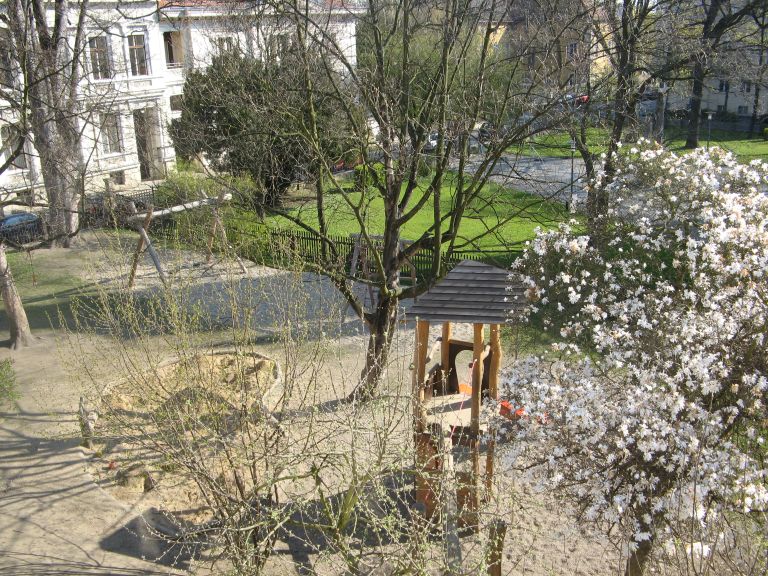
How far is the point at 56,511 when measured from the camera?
8.90 metres

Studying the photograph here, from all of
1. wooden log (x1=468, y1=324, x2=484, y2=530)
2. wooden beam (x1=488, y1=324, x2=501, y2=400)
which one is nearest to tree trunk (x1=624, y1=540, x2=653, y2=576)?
wooden log (x1=468, y1=324, x2=484, y2=530)

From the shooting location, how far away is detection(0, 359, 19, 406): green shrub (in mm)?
12188

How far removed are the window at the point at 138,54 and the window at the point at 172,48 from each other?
2.09 metres

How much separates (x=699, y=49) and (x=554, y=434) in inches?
361

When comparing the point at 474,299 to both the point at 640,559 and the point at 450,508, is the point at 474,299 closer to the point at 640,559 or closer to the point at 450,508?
the point at 450,508

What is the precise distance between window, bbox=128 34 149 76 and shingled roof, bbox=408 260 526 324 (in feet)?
80.0

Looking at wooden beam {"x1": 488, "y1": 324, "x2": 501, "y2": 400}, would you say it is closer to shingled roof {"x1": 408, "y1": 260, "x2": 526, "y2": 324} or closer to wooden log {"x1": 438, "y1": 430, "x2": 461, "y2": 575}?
shingled roof {"x1": 408, "y1": 260, "x2": 526, "y2": 324}

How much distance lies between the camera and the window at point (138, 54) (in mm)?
29266

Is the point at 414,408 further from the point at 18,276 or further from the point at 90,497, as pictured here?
the point at 18,276

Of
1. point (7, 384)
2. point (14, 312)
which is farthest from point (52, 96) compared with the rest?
point (7, 384)

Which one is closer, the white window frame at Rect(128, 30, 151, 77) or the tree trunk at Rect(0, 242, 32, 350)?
the tree trunk at Rect(0, 242, 32, 350)

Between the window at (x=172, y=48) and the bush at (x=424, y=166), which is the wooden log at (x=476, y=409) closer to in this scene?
the bush at (x=424, y=166)

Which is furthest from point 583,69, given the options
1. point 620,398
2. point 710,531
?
point 710,531

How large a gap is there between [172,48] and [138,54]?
3.63m
